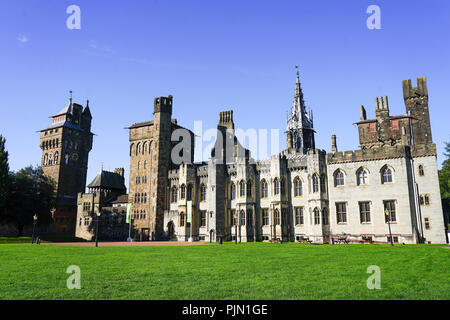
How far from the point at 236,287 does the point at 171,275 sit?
10.4 ft

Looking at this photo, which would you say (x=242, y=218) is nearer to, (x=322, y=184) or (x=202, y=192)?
(x=202, y=192)

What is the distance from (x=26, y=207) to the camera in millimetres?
50281

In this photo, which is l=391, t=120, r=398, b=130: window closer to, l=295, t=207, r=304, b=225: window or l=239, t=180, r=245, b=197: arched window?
l=295, t=207, r=304, b=225: window

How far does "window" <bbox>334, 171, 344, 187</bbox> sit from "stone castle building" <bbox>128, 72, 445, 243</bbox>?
12 cm

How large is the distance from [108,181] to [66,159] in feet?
44.0

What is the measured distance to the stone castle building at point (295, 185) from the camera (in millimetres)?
35000

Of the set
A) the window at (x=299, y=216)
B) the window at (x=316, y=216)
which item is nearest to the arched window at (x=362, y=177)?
the window at (x=316, y=216)

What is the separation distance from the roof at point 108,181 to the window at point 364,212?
4649cm

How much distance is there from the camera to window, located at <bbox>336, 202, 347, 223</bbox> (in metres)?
37.8

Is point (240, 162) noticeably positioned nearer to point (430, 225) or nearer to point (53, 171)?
point (430, 225)

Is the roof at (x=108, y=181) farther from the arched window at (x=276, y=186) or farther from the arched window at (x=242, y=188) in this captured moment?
the arched window at (x=276, y=186)

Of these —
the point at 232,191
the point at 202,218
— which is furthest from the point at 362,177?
the point at 202,218

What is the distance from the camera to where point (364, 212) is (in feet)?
121
